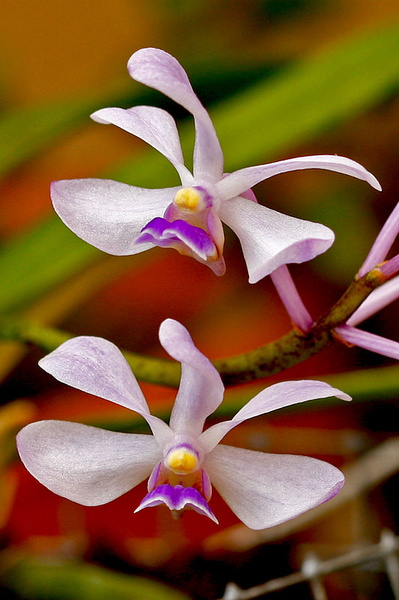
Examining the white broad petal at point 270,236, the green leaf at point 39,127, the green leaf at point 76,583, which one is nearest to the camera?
the white broad petal at point 270,236

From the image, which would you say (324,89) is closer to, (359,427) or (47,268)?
(47,268)

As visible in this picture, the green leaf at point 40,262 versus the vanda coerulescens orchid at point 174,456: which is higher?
the green leaf at point 40,262

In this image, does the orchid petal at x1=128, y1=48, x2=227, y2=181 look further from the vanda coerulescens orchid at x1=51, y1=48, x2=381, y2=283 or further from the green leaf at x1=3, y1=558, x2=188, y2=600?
the green leaf at x1=3, y1=558, x2=188, y2=600

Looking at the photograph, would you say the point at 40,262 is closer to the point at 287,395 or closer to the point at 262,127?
the point at 262,127

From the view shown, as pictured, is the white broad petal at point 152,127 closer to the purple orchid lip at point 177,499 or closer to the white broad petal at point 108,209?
the white broad petal at point 108,209

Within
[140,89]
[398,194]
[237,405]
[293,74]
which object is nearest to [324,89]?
[293,74]

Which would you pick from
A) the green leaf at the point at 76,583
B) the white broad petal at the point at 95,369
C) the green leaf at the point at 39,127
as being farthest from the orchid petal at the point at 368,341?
the green leaf at the point at 39,127

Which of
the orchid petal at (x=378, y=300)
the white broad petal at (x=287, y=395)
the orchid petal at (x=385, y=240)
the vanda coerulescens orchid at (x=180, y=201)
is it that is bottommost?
the white broad petal at (x=287, y=395)
